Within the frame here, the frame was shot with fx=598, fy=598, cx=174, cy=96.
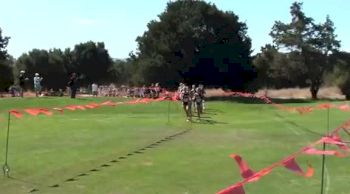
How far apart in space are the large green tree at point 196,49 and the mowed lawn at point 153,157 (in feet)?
122

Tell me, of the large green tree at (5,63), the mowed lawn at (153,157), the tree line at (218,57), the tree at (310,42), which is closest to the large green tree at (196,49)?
the tree line at (218,57)

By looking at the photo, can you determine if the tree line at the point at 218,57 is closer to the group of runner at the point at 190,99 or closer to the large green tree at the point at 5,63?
the large green tree at the point at 5,63

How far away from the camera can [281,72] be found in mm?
76188

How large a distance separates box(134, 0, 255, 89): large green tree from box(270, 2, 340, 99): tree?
8.96m

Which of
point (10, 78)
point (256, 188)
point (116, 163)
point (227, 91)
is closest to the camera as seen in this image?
point (256, 188)

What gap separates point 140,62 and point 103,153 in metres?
52.3

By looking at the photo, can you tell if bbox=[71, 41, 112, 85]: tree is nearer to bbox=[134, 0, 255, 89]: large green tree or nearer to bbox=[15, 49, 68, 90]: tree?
bbox=[15, 49, 68, 90]: tree

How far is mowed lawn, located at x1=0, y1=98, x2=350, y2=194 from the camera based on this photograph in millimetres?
11945

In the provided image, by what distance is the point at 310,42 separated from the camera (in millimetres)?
76000

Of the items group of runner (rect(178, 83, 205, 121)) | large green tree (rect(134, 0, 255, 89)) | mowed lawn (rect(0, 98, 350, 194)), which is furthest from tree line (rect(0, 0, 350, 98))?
mowed lawn (rect(0, 98, 350, 194))

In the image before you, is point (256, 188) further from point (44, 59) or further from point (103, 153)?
point (44, 59)

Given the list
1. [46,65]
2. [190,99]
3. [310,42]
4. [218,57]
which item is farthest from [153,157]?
[46,65]

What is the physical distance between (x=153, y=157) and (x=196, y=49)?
169ft

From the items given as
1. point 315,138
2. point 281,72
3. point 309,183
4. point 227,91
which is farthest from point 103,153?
point 281,72
